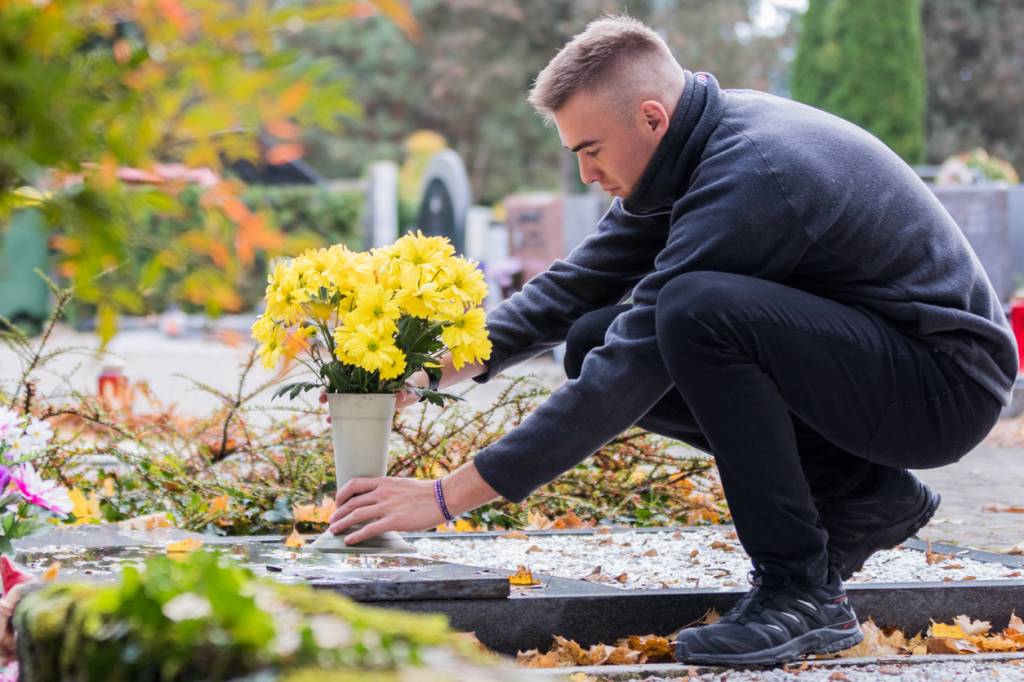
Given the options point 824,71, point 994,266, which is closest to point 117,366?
point 994,266

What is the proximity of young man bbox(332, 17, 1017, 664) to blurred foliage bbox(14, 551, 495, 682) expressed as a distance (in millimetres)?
1221

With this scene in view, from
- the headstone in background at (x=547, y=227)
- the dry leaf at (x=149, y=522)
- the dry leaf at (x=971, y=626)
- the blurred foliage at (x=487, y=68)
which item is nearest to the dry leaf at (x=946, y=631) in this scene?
the dry leaf at (x=971, y=626)

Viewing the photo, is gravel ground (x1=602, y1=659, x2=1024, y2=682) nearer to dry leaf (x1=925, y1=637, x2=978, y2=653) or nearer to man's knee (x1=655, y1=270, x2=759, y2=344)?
dry leaf (x1=925, y1=637, x2=978, y2=653)

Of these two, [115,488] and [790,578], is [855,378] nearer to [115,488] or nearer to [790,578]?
[790,578]

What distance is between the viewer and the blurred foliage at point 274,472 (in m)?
3.83

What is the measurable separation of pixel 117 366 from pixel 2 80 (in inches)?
194

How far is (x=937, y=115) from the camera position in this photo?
33.4 meters

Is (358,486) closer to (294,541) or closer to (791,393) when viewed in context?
(294,541)

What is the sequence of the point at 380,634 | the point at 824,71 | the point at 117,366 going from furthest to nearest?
1. the point at 824,71
2. the point at 117,366
3. the point at 380,634

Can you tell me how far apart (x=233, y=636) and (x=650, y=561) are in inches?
88.3

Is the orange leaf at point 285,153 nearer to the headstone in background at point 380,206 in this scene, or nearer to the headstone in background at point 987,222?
the headstone in background at point 987,222

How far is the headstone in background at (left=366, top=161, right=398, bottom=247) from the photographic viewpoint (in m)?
21.5

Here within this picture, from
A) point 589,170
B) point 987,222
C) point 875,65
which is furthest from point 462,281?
point 875,65

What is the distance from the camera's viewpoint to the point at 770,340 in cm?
253
